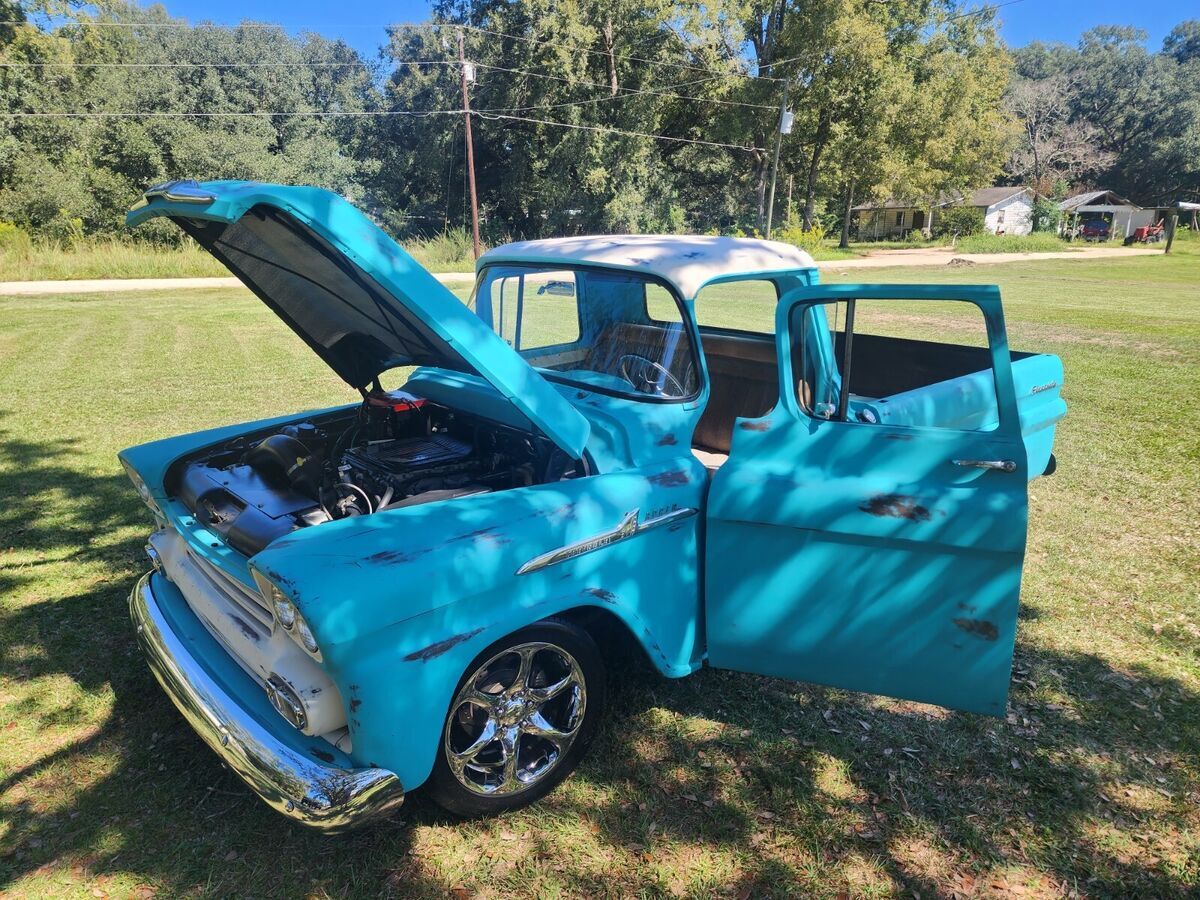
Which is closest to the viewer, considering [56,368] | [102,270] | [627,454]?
[627,454]

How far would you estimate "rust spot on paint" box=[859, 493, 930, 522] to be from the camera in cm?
255

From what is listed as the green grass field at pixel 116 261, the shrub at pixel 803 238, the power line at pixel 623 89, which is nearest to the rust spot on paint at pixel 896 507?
the green grass field at pixel 116 261

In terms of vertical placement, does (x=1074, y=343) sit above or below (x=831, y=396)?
below

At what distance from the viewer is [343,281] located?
2.93 meters

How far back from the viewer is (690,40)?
113ft

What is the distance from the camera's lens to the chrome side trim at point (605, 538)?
7.86 feet

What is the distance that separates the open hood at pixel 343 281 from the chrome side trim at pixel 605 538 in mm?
338

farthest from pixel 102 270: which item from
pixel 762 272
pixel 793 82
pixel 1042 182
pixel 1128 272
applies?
pixel 1042 182

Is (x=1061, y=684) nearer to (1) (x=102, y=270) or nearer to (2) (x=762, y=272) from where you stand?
(2) (x=762, y=272)

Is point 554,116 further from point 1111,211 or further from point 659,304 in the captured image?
point 1111,211

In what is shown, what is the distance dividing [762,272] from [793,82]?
36.5 metres

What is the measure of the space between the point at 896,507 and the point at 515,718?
153 cm

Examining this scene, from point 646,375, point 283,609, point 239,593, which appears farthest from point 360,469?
point 646,375

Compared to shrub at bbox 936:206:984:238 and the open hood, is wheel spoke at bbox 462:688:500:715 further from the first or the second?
shrub at bbox 936:206:984:238
